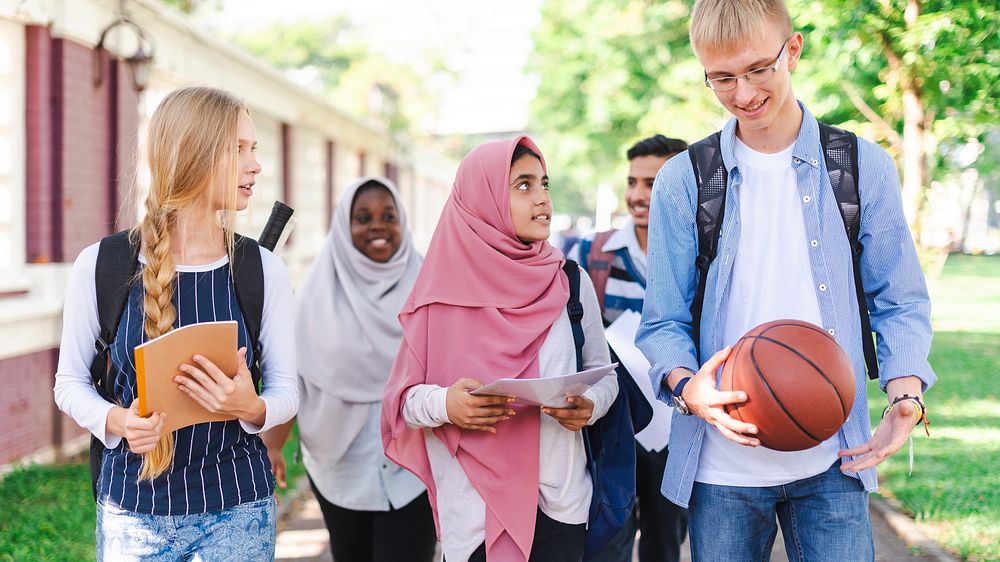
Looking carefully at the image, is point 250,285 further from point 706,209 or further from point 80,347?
point 706,209

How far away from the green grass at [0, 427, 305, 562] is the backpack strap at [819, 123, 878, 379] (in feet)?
15.2

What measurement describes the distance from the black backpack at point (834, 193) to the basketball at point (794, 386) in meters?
0.30

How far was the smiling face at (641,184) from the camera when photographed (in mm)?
4918

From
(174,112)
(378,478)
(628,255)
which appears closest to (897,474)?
(628,255)

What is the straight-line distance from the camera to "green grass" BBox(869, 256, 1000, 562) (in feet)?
19.5

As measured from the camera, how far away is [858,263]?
2.73m

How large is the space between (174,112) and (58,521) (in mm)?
4292

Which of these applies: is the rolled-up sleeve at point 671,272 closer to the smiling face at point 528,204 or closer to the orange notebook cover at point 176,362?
the smiling face at point 528,204

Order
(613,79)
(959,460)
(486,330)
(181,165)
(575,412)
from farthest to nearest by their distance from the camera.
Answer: (613,79), (959,460), (486,330), (575,412), (181,165)

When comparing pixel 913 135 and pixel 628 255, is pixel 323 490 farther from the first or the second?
pixel 913 135

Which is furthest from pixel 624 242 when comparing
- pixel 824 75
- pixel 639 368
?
A: pixel 824 75

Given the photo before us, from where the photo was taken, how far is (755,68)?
2688 mm

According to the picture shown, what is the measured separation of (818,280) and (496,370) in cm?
104

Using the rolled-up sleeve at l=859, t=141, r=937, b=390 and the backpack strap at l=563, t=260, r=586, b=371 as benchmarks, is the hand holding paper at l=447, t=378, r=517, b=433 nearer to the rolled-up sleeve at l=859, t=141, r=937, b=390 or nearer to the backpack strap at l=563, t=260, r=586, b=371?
the backpack strap at l=563, t=260, r=586, b=371
